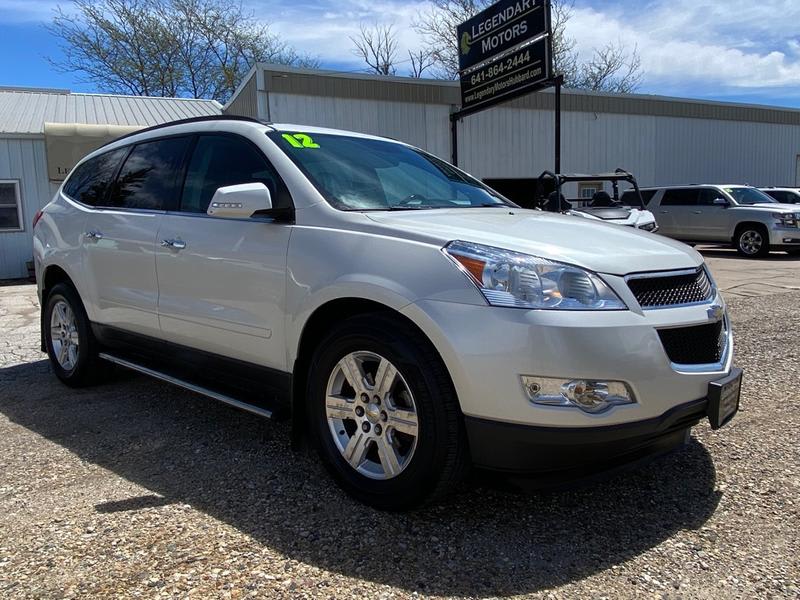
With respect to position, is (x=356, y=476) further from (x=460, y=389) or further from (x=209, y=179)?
(x=209, y=179)

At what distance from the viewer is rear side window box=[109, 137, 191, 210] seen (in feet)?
13.3

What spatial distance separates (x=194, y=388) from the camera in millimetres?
3635

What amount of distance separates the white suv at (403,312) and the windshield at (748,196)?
14184 mm

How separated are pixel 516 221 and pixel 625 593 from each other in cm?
170

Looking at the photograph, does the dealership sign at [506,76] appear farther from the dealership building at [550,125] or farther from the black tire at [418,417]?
the black tire at [418,417]

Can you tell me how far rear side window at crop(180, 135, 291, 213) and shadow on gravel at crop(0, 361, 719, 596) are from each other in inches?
55.4

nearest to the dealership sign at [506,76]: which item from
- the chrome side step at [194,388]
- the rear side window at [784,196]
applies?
the rear side window at [784,196]

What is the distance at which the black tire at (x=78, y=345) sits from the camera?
4.75 metres

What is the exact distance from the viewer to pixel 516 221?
125 inches

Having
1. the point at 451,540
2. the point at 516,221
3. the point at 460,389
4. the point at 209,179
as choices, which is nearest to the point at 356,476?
the point at 451,540

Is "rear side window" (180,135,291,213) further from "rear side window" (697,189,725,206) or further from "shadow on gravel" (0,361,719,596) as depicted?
"rear side window" (697,189,725,206)

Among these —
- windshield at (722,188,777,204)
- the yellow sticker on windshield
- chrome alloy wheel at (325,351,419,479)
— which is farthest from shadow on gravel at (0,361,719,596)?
windshield at (722,188,777,204)

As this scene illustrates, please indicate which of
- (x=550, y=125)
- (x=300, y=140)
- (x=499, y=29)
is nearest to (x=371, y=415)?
(x=300, y=140)

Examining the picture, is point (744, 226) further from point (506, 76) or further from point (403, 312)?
point (403, 312)
